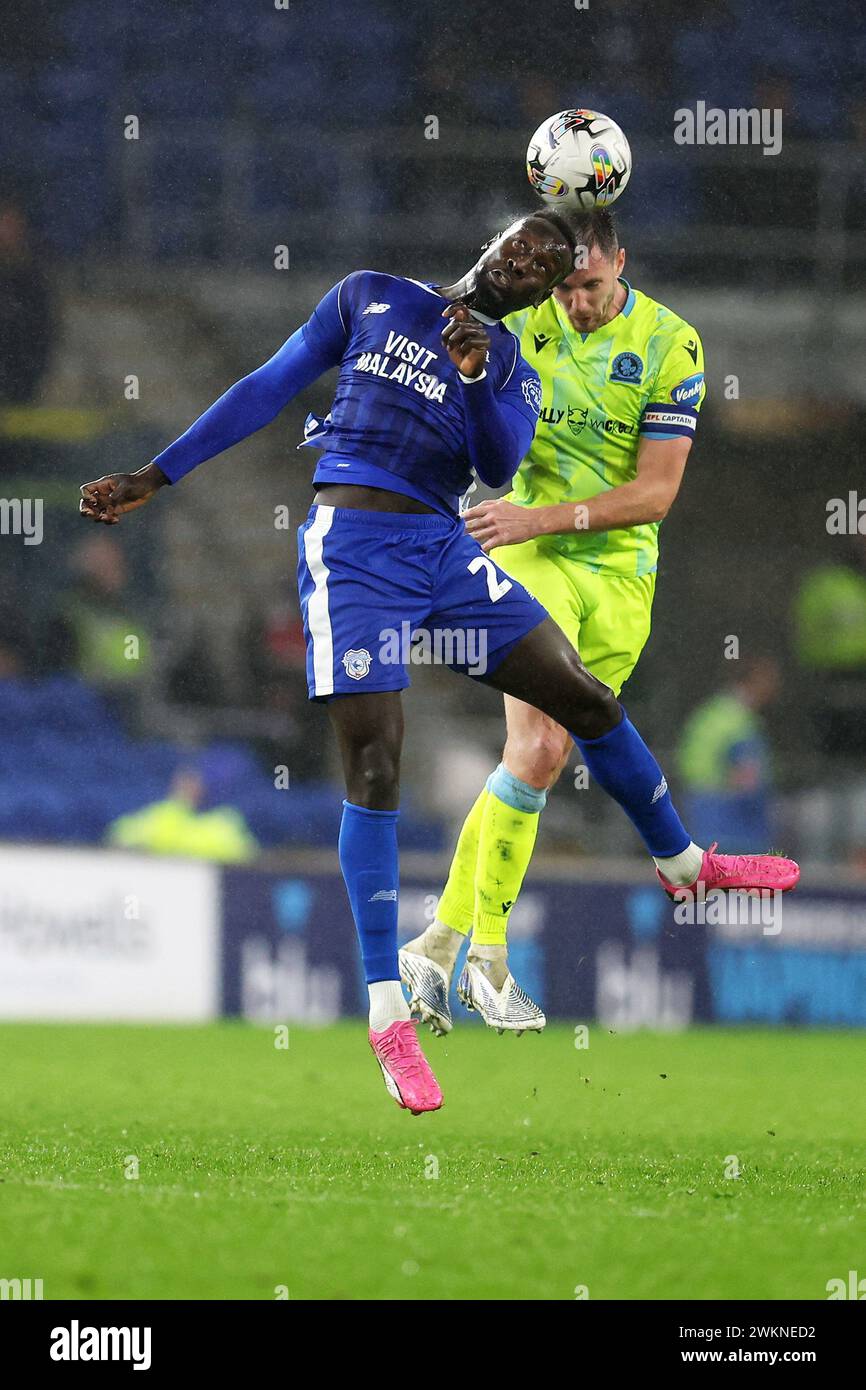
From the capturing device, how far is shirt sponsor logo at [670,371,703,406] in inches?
225

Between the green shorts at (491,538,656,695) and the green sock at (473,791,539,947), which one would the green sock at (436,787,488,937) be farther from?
the green shorts at (491,538,656,695)

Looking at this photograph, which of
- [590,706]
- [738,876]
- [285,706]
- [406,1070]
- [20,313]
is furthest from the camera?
[20,313]

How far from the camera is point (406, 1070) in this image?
4691 millimetres

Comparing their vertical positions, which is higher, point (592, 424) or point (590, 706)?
point (592, 424)

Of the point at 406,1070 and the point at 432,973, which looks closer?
the point at 406,1070

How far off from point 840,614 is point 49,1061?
22.1 ft

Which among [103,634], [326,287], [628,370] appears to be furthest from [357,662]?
[326,287]

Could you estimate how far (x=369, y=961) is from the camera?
490 cm

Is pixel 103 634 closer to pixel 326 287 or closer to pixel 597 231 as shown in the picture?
pixel 326 287

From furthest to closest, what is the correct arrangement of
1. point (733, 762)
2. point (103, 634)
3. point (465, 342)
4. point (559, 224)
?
point (103, 634) → point (733, 762) → point (559, 224) → point (465, 342)

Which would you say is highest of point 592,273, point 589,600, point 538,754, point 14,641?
point 14,641

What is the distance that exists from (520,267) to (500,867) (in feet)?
6.20

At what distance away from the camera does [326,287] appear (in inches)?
473

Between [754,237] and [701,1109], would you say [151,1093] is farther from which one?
[754,237]
